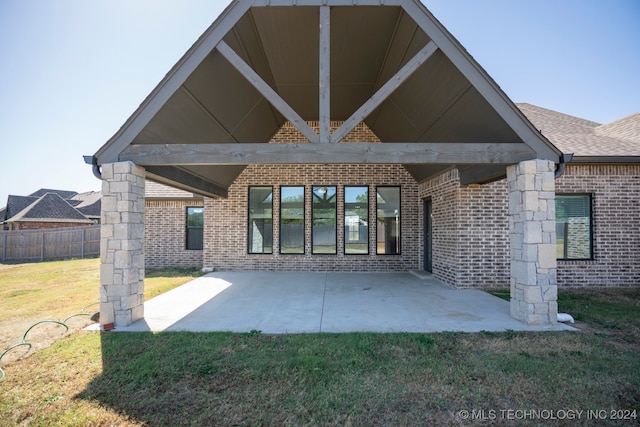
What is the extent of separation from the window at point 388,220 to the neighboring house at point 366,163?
4 centimetres

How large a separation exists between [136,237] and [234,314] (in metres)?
2.19

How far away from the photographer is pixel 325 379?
3.44m

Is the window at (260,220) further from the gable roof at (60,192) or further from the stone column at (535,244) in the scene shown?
the gable roof at (60,192)

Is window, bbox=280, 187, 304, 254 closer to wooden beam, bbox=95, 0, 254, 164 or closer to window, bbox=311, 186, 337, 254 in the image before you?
window, bbox=311, 186, 337, 254

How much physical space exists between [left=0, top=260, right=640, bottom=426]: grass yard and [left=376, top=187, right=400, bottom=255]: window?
6083 mm

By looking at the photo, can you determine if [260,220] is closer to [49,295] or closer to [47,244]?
[49,295]

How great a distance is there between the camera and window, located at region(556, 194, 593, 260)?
841cm

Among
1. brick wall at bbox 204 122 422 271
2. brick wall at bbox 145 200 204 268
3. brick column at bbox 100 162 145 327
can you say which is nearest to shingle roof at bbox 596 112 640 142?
brick wall at bbox 204 122 422 271

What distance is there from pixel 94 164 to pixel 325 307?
486 cm

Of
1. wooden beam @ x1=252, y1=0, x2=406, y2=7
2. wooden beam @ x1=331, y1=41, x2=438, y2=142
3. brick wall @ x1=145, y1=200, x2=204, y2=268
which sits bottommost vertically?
brick wall @ x1=145, y1=200, x2=204, y2=268

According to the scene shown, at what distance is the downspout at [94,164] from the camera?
536 centimetres

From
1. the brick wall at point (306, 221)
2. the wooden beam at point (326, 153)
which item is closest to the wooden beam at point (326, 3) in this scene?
the wooden beam at point (326, 153)

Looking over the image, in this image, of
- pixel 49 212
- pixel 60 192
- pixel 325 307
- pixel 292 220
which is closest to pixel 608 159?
pixel 325 307

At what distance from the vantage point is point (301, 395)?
3.15m
